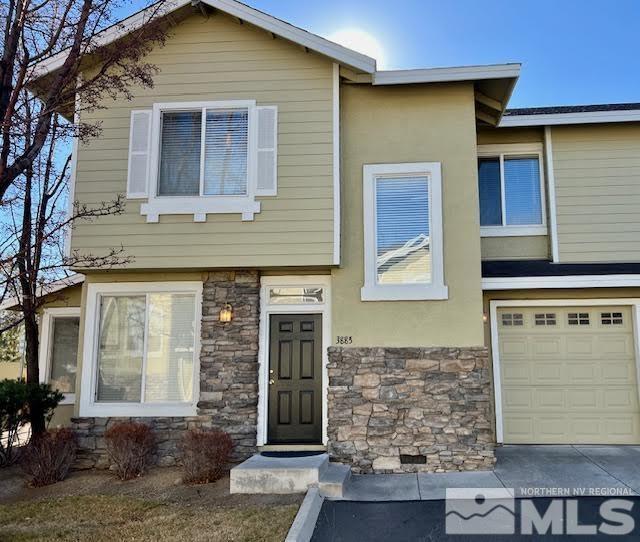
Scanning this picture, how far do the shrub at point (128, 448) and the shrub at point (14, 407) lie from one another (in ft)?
5.55

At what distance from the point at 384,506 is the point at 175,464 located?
132 inches

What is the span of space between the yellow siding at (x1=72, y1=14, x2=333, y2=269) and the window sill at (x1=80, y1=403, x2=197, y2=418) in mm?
2162

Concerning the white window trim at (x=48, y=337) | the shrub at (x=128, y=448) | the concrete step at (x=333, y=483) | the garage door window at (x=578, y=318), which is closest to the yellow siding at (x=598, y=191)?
the garage door window at (x=578, y=318)

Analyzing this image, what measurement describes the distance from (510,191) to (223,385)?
6129 millimetres

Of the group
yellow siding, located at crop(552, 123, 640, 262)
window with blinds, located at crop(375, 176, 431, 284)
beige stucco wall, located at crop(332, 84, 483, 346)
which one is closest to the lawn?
beige stucco wall, located at crop(332, 84, 483, 346)

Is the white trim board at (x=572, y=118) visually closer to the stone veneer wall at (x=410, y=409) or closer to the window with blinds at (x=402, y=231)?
the window with blinds at (x=402, y=231)

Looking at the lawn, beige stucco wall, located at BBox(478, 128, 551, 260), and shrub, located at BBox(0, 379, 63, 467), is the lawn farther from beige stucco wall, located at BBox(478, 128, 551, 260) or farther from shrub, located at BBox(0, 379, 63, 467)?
beige stucco wall, located at BBox(478, 128, 551, 260)

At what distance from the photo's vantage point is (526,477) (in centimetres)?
699

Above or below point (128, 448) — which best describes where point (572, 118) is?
above

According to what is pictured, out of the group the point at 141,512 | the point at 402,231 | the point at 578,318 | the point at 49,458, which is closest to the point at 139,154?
the point at 402,231

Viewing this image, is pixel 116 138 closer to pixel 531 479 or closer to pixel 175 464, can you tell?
pixel 175 464

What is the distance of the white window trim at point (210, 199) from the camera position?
7863 mm

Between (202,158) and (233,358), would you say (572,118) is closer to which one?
(202,158)

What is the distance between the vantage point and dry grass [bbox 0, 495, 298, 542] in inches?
209
